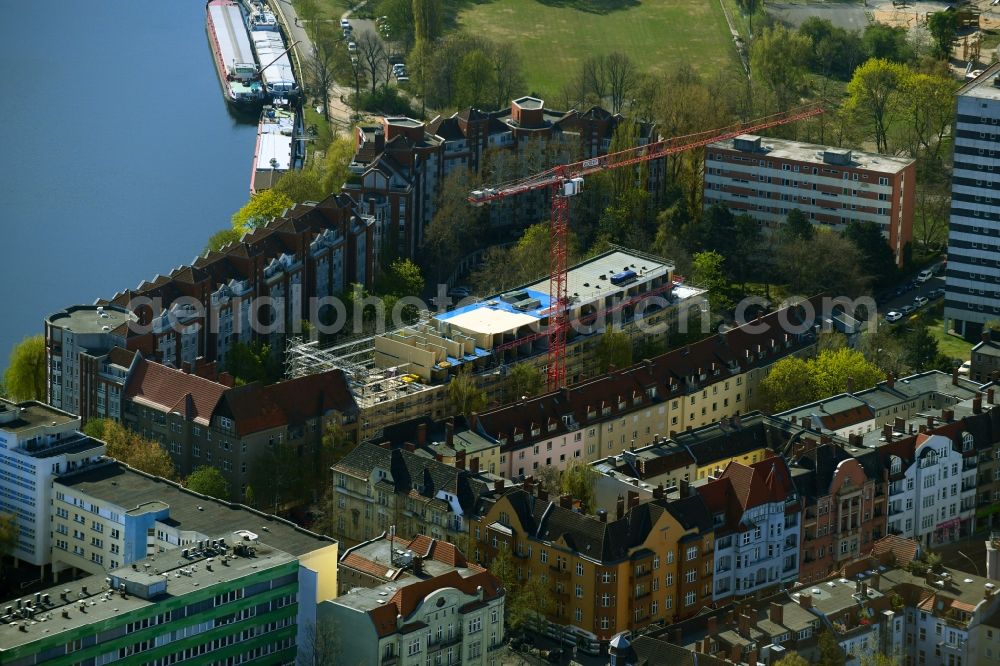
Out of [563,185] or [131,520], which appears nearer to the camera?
[131,520]

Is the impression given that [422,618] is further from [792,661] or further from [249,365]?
[249,365]

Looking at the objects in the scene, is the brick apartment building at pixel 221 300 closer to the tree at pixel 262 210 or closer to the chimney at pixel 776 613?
the tree at pixel 262 210

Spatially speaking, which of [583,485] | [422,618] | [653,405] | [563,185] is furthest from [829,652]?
[563,185]

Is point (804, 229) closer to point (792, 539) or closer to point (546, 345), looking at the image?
point (546, 345)

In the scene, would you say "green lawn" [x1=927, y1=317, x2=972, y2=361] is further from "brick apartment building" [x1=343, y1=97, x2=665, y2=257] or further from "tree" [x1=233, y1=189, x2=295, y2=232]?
"tree" [x1=233, y1=189, x2=295, y2=232]

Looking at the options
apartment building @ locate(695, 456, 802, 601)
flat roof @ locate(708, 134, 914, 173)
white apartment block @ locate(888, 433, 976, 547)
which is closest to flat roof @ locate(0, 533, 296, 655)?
apartment building @ locate(695, 456, 802, 601)

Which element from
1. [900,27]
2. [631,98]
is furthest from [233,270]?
[900,27]
